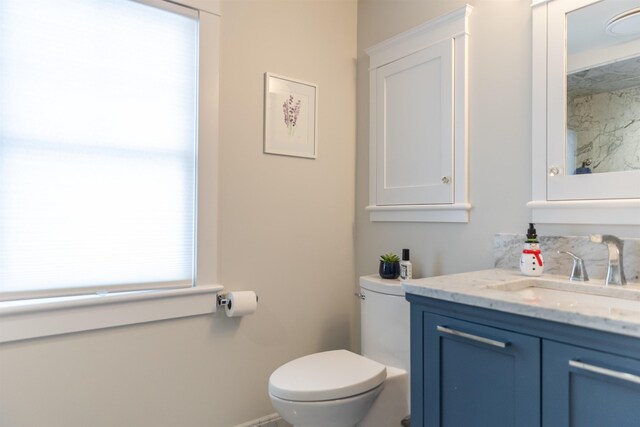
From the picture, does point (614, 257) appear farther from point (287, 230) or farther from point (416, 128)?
point (287, 230)

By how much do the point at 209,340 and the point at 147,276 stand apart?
402 millimetres

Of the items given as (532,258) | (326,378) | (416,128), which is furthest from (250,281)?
(532,258)

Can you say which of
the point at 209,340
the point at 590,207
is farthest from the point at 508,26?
the point at 209,340

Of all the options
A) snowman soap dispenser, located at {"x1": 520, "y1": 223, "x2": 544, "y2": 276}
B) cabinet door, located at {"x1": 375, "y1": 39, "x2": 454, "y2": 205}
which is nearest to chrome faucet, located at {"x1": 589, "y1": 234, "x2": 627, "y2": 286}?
snowman soap dispenser, located at {"x1": 520, "y1": 223, "x2": 544, "y2": 276}

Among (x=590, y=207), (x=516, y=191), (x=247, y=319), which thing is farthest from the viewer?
(x=247, y=319)

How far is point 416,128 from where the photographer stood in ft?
6.56

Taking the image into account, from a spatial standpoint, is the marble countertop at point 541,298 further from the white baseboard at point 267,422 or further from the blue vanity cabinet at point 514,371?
the white baseboard at point 267,422

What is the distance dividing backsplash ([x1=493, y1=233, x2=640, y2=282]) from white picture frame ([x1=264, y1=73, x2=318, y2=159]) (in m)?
1.04

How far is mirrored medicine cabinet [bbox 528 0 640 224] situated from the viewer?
136 cm

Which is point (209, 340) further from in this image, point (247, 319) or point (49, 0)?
point (49, 0)

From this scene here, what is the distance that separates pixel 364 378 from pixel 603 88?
133cm

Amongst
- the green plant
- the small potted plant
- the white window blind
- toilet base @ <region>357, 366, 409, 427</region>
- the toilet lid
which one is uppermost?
the white window blind

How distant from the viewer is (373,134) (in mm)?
2248

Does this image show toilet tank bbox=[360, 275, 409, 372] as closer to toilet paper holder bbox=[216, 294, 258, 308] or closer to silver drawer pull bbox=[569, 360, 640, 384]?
toilet paper holder bbox=[216, 294, 258, 308]
